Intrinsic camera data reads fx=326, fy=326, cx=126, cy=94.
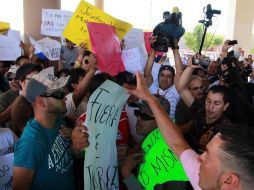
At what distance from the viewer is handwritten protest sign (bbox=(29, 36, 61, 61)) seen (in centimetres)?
478

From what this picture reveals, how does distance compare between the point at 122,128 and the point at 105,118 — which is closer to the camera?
the point at 105,118

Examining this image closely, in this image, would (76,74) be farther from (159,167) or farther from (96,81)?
(159,167)

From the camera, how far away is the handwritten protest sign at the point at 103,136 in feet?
5.54

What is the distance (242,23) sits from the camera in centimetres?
1942

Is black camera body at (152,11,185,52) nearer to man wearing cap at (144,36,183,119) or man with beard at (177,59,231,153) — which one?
man wearing cap at (144,36,183,119)

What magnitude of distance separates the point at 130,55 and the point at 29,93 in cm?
206

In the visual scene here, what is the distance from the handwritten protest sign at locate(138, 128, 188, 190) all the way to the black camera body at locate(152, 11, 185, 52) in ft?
6.07

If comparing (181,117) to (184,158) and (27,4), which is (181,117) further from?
(27,4)

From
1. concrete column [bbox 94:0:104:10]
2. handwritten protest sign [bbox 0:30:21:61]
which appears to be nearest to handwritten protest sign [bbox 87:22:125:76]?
handwritten protest sign [bbox 0:30:21:61]

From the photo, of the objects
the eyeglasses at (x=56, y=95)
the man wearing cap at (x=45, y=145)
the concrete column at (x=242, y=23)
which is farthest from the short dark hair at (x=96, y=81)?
the concrete column at (x=242, y=23)

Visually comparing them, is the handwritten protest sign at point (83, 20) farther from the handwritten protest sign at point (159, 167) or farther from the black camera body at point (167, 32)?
the handwritten protest sign at point (159, 167)

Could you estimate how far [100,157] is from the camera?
68.6 inches

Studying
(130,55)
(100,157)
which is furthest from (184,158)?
(130,55)

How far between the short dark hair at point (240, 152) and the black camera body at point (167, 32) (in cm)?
240
